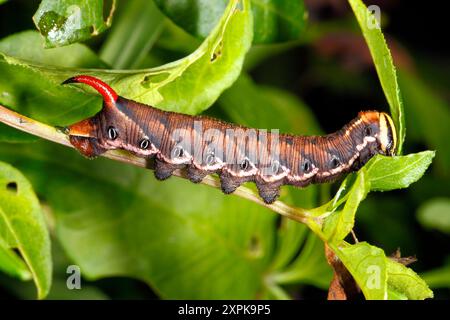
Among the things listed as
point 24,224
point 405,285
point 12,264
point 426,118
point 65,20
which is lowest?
point 405,285

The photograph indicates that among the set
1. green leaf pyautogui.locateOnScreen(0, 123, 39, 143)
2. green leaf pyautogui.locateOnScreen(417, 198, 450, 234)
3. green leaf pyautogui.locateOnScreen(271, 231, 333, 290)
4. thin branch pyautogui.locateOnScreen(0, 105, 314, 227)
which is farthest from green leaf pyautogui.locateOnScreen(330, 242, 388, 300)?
green leaf pyautogui.locateOnScreen(417, 198, 450, 234)

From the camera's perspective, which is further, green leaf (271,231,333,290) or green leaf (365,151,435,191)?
green leaf (271,231,333,290)

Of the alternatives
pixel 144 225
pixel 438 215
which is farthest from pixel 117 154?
pixel 438 215

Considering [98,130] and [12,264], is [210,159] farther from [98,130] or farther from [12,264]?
[12,264]

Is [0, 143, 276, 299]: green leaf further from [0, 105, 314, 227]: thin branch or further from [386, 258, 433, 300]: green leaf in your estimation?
[386, 258, 433, 300]: green leaf

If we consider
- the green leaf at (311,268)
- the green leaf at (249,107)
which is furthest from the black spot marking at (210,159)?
the green leaf at (311,268)

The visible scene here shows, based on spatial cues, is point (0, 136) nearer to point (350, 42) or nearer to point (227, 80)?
point (227, 80)

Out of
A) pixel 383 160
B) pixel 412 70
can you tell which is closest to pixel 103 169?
pixel 383 160
